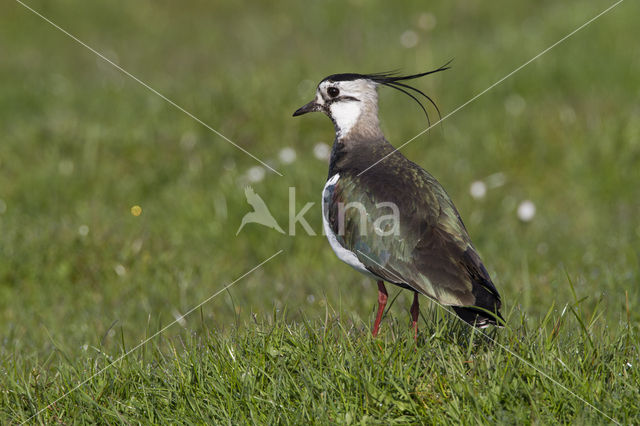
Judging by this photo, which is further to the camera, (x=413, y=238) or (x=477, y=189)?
(x=477, y=189)

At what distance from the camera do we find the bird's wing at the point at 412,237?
346cm

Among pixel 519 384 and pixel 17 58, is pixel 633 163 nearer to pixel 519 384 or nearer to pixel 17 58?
pixel 519 384

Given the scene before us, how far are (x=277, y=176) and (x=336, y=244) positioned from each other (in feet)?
11.2

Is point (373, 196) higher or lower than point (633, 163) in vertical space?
higher

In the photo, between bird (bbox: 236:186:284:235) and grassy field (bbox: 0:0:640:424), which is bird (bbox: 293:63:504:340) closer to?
grassy field (bbox: 0:0:640:424)

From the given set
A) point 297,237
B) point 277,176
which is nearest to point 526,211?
point 297,237

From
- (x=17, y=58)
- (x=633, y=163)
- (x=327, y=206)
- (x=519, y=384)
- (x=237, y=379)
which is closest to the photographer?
→ (x=519, y=384)

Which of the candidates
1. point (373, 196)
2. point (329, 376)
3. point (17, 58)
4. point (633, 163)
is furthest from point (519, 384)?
point (17, 58)

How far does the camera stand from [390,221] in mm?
3660

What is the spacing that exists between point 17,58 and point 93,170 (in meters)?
5.70

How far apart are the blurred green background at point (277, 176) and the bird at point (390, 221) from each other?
852 millimetres

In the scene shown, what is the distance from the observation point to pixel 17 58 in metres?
12.2

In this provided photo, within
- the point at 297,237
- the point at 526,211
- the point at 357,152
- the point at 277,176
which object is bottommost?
the point at 297,237

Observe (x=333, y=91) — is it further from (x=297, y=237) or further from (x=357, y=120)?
(x=297, y=237)
